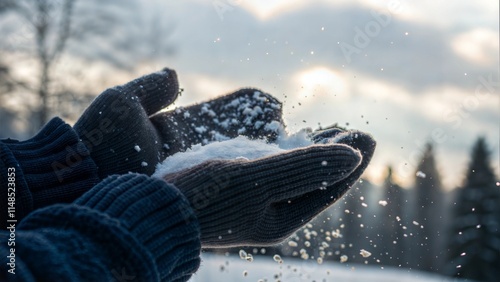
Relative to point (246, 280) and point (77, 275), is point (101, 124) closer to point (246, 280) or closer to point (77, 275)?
point (77, 275)

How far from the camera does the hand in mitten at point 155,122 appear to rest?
7.86 feet

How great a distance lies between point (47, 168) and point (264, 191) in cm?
75

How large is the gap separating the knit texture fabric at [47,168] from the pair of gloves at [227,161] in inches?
5.0

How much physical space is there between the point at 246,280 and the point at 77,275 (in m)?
4.63

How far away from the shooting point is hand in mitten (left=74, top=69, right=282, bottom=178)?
2396 mm

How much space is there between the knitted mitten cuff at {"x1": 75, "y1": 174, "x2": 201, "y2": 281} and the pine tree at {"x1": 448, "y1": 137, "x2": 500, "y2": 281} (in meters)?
18.8

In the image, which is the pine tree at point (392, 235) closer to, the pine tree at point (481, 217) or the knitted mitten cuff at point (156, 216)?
the pine tree at point (481, 217)

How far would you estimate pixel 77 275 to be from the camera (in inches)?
42.6

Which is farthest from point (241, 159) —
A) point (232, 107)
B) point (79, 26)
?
point (79, 26)

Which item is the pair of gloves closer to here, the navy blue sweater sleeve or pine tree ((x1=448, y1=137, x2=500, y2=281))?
the navy blue sweater sleeve

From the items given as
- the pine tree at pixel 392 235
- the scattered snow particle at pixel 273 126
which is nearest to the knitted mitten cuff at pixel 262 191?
the scattered snow particle at pixel 273 126

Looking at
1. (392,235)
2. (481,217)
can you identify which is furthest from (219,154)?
(392,235)

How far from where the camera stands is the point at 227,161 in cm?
173

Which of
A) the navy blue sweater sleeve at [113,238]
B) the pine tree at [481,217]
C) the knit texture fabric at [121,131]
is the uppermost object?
the pine tree at [481,217]
